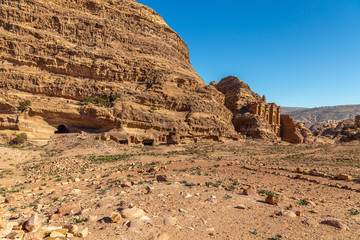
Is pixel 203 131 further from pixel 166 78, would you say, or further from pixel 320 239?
pixel 320 239

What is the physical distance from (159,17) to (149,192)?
50518 mm

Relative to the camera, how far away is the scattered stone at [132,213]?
4669 millimetres

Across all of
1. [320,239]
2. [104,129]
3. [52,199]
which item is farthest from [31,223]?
[104,129]

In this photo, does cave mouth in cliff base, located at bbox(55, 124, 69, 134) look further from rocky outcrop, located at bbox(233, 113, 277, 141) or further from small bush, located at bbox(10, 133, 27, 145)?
rocky outcrop, located at bbox(233, 113, 277, 141)

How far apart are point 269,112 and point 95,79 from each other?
4662cm

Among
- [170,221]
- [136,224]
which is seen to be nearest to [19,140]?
[136,224]

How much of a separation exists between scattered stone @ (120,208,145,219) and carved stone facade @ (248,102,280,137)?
51510 millimetres

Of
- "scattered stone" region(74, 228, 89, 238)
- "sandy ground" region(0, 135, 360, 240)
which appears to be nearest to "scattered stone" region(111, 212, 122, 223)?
"sandy ground" region(0, 135, 360, 240)

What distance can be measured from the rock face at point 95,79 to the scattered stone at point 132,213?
75.4ft

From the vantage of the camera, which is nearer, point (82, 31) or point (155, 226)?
point (155, 226)

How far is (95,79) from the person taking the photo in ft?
104

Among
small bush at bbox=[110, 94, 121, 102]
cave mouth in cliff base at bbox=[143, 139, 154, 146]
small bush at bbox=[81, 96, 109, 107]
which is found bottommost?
cave mouth in cliff base at bbox=[143, 139, 154, 146]

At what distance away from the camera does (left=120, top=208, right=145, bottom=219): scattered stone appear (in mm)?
4669

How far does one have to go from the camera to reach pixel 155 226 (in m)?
4.29
